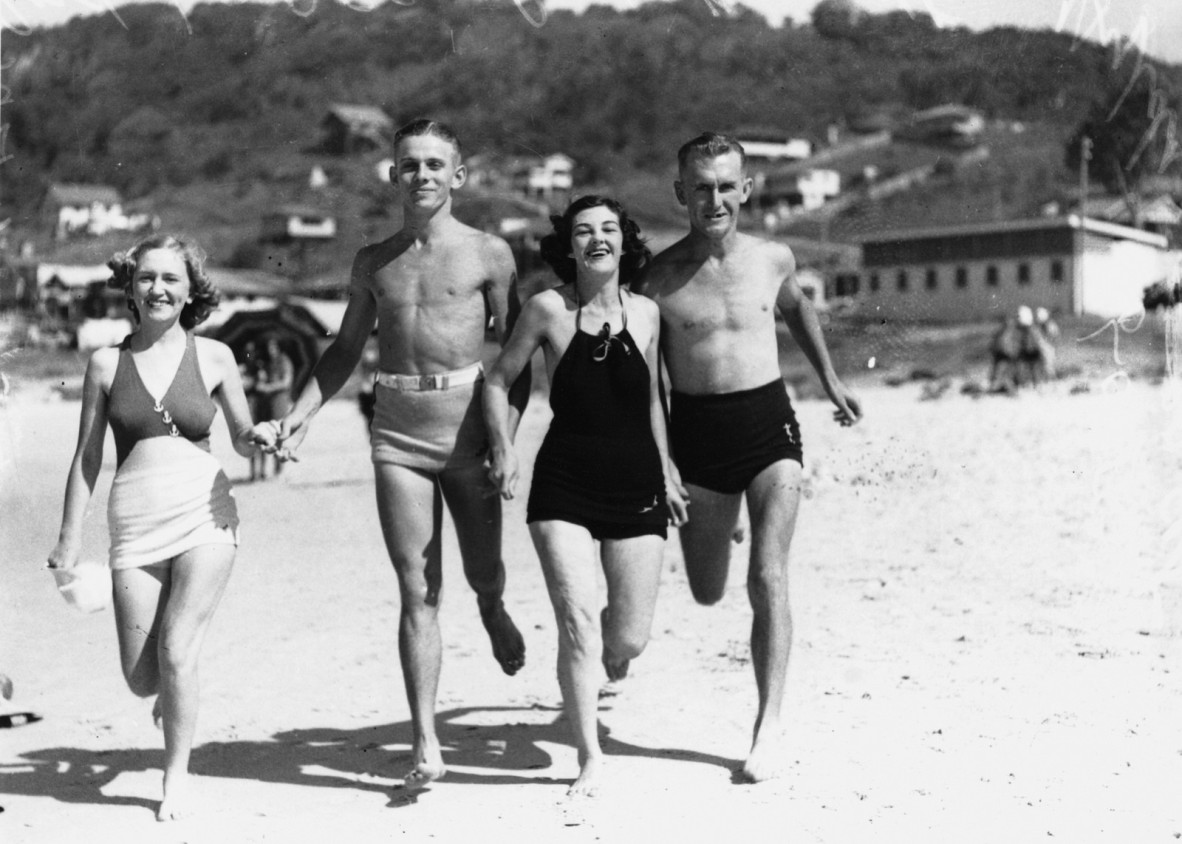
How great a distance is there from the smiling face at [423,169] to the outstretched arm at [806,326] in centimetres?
124

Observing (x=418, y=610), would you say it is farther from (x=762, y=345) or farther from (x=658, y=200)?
(x=658, y=200)

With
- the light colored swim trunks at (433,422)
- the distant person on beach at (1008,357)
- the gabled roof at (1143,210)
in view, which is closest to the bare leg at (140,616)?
the light colored swim trunks at (433,422)

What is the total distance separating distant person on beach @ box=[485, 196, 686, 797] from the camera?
504cm

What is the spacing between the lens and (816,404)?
23484 mm

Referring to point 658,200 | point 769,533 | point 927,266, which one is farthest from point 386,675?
point 658,200

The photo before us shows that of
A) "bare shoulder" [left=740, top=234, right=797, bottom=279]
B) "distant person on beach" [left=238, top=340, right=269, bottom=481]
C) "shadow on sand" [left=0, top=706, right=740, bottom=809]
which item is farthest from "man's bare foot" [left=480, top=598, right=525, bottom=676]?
"distant person on beach" [left=238, top=340, right=269, bottom=481]

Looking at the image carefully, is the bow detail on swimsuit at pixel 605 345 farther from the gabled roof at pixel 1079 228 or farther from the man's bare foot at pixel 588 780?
the gabled roof at pixel 1079 228

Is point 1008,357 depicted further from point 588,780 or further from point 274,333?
point 588,780

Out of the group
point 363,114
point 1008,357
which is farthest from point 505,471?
point 363,114

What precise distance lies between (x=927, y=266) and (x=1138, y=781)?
2740 cm

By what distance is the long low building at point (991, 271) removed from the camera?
1053 inches

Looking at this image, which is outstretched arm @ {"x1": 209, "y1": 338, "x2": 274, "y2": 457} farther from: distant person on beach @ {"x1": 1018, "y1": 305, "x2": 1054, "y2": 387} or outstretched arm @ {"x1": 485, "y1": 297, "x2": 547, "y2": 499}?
distant person on beach @ {"x1": 1018, "y1": 305, "x2": 1054, "y2": 387}

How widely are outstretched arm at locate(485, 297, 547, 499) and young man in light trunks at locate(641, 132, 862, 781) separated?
513mm

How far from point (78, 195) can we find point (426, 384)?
4571cm
